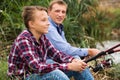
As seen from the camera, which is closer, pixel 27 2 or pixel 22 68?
pixel 22 68

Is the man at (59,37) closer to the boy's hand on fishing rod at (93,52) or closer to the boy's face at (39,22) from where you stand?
the boy's hand on fishing rod at (93,52)

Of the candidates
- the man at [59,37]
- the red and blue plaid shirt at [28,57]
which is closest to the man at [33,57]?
the red and blue plaid shirt at [28,57]

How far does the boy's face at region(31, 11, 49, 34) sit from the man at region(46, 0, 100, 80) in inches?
21.4

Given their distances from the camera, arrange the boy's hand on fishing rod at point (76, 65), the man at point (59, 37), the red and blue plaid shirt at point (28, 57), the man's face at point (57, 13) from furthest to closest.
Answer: the man's face at point (57, 13), the man at point (59, 37), the boy's hand on fishing rod at point (76, 65), the red and blue plaid shirt at point (28, 57)

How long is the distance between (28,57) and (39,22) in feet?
1.20

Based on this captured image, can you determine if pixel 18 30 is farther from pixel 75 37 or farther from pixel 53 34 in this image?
pixel 53 34

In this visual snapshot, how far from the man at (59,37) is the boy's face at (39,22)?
0.54 m

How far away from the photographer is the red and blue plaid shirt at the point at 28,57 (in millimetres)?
3990

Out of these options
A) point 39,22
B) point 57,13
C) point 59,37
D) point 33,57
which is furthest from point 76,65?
point 57,13

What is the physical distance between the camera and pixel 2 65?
17.2 feet

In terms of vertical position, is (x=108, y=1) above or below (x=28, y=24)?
below

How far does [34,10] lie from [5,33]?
2.38m

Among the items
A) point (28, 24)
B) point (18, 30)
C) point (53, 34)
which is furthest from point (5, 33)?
point (28, 24)

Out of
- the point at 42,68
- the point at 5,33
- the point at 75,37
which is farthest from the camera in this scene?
the point at 75,37
